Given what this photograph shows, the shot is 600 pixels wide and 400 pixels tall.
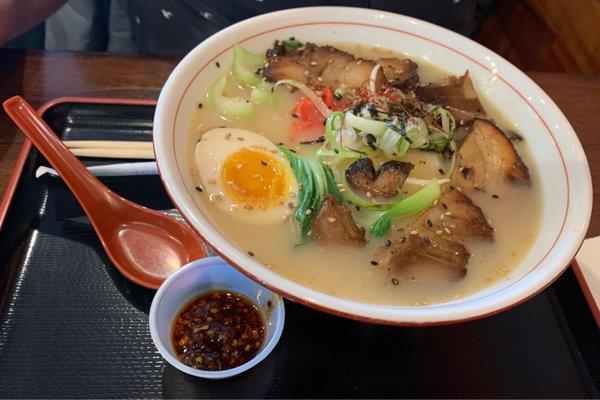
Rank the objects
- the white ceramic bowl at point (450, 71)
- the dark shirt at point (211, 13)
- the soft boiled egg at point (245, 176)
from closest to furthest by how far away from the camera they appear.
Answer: the white ceramic bowl at point (450, 71) < the soft boiled egg at point (245, 176) < the dark shirt at point (211, 13)

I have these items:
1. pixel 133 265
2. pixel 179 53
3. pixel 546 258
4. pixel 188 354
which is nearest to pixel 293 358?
pixel 188 354

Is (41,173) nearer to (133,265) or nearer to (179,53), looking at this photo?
(133,265)

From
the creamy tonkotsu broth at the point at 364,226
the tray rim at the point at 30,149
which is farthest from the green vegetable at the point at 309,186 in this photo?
the tray rim at the point at 30,149

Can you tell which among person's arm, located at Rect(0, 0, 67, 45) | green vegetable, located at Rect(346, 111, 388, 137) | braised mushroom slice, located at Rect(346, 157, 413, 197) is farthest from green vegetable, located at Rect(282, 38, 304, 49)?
person's arm, located at Rect(0, 0, 67, 45)

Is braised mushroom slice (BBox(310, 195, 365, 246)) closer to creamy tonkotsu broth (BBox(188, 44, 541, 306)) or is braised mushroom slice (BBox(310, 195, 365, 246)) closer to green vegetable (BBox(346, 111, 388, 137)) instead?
creamy tonkotsu broth (BBox(188, 44, 541, 306))

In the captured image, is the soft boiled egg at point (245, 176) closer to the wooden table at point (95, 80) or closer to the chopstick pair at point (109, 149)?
the chopstick pair at point (109, 149)

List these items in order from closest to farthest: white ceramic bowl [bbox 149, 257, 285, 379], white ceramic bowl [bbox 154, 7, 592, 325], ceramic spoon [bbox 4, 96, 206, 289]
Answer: white ceramic bowl [bbox 154, 7, 592, 325], white ceramic bowl [bbox 149, 257, 285, 379], ceramic spoon [bbox 4, 96, 206, 289]

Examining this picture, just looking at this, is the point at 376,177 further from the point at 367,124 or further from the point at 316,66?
the point at 316,66
